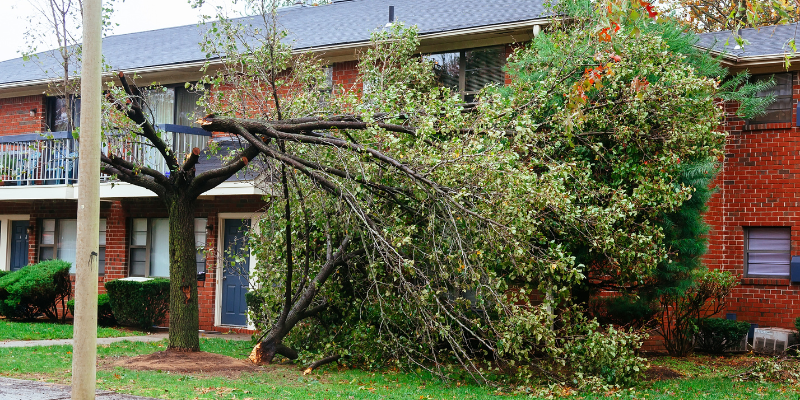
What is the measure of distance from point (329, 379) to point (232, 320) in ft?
22.7

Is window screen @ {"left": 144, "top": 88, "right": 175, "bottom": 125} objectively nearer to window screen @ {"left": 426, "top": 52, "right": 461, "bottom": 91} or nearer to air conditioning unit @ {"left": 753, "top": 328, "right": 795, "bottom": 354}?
window screen @ {"left": 426, "top": 52, "right": 461, "bottom": 91}

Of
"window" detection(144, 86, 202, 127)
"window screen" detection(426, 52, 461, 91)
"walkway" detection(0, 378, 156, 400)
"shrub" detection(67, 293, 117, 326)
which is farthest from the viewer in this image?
"window" detection(144, 86, 202, 127)

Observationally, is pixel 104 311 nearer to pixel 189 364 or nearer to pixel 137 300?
pixel 137 300

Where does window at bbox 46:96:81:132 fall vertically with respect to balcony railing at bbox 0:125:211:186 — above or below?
above

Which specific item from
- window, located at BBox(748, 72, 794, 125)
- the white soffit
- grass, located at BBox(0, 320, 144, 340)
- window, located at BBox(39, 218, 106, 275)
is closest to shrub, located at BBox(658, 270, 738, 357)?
window, located at BBox(748, 72, 794, 125)

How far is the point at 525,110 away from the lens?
9336 millimetres

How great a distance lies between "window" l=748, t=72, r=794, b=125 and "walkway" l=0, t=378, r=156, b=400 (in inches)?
477

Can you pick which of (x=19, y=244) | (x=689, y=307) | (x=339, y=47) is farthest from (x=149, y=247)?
(x=689, y=307)

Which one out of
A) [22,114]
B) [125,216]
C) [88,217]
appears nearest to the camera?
[88,217]

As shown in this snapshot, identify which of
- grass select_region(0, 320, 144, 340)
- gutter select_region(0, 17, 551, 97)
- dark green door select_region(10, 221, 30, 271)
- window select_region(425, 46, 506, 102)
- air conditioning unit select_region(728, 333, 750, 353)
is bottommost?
grass select_region(0, 320, 144, 340)

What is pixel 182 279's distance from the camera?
10461 millimetres

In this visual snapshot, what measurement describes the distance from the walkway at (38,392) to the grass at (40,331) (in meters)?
5.72

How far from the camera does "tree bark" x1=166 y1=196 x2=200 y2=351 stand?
10.4m

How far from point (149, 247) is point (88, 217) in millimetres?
11666
